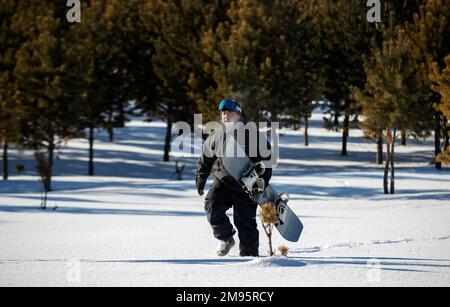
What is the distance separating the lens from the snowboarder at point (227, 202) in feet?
24.4

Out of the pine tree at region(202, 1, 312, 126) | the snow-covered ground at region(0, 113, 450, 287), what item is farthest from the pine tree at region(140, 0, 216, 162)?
the snow-covered ground at region(0, 113, 450, 287)

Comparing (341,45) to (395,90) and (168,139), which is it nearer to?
(168,139)

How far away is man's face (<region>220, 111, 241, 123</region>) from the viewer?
741 centimetres

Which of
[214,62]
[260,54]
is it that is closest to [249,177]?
[260,54]

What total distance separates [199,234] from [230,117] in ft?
14.9

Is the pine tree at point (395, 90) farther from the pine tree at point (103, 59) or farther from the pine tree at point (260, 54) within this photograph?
the pine tree at point (103, 59)

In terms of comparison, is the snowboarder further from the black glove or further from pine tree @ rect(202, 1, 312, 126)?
pine tree @ rect(202, 1, 312, 126)

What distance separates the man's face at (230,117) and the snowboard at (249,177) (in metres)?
0.20

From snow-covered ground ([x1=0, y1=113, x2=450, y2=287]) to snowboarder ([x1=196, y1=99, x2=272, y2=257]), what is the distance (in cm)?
35

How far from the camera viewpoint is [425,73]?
98.8 feet

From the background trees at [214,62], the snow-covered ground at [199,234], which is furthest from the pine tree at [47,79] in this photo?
the snow-covered ground at [199,234]

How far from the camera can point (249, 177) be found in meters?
7.21
